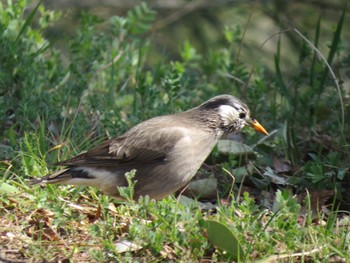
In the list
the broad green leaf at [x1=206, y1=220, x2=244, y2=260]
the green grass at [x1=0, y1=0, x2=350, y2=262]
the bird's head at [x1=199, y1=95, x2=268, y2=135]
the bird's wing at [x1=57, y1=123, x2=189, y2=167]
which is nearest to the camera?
the broad green leaf at [x1=206, y1=220, x2=244, y2=260]

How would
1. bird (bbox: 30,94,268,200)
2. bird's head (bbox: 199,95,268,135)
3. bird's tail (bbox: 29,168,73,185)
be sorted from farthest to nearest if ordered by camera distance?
bird's head (bbox: 199,95,268,135) → bird (bbox: 30,94,268,200) → bird's tail (bbox: 29,168,73,185)

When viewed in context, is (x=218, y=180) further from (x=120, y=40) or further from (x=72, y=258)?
(x=120, y=40)

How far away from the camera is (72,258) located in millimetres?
5031

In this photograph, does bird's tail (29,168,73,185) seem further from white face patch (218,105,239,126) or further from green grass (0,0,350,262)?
white face patch (218,105,239,126)

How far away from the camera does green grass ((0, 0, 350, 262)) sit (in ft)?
16.7

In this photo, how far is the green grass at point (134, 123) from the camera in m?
5.09

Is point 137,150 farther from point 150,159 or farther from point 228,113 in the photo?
point 228,113

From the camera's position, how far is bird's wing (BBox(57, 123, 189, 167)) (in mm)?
6043

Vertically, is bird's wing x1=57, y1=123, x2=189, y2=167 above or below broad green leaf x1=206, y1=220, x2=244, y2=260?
above

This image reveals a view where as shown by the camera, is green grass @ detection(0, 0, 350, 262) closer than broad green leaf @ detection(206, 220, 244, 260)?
No

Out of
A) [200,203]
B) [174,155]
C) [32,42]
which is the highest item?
[32,42]

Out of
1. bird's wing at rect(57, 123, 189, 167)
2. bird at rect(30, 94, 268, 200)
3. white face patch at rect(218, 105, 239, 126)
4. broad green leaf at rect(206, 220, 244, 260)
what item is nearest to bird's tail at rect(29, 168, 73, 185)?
bird at rect(30, 94, 268, 200)

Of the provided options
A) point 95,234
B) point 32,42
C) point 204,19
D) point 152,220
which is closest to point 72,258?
point 95,234

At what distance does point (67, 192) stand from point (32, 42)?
6.79ft
